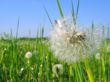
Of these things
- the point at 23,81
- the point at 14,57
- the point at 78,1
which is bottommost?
the point at 23,81

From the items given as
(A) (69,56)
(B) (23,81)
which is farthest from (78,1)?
(B) (23,81)

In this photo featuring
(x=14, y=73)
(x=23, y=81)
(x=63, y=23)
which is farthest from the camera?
(x=14, y=73)

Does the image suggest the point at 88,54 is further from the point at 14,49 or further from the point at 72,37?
the point at 14,49

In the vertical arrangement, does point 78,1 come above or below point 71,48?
above

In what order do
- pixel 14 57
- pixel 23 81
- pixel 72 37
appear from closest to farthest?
1. pixel 72 37
2. pixel 23 81
3. pixel 14 57

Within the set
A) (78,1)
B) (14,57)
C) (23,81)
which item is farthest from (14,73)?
(78,1)

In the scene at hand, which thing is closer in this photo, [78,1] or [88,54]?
[88,54]

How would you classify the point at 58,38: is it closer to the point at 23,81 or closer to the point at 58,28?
the point at 58,28
